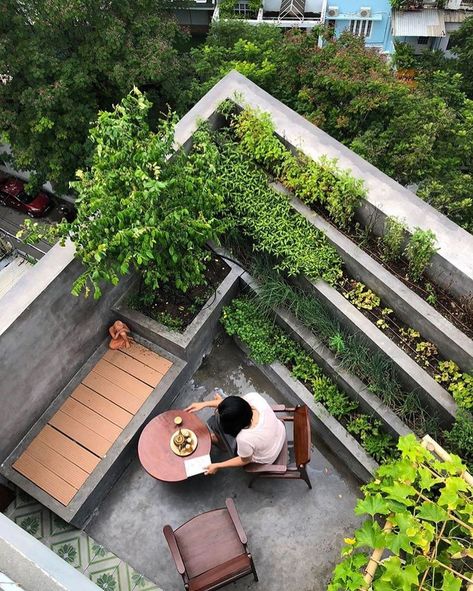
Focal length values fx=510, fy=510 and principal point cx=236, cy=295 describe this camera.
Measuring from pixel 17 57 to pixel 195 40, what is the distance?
15621 mm

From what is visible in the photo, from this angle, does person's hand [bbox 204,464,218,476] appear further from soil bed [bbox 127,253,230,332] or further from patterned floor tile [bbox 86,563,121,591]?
soil bed [bbox 127,253,230,332]

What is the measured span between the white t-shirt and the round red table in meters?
0.49

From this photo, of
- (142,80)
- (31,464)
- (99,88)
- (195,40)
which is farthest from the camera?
(195,40)

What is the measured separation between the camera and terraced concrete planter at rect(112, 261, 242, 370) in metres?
4.98

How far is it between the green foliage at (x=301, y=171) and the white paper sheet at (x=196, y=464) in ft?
8.69

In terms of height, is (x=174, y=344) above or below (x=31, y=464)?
above

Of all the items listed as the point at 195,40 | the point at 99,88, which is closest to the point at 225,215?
the point at 99,88

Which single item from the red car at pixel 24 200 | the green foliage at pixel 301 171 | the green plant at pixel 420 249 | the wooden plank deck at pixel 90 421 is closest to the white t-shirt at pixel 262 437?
the wooden plank deck at pixel 90 421

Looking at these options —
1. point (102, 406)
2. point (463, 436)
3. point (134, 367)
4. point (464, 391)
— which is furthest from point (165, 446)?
point (464, 391)

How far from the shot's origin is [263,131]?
536 cm

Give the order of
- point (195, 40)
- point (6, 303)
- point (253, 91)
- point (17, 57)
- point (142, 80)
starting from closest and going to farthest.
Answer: point (6, 303) < point (253, 91) < point (17, 57) < point (142, 80) < point (195, 40)

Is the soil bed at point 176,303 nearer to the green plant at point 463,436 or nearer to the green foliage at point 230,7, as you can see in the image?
the green plant at point 463,436

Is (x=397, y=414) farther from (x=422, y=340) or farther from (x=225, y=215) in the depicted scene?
(x=225, y=215)

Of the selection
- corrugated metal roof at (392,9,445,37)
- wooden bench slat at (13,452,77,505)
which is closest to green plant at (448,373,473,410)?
wooden bench slat at (13,452,77,505)
